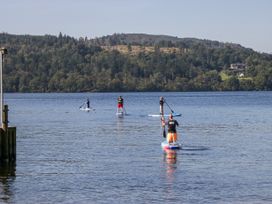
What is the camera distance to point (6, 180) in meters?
32.8

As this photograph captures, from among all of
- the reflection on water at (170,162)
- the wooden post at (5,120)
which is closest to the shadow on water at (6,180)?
the wooden post at (5,120)

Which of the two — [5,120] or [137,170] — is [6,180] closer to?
[5,120]

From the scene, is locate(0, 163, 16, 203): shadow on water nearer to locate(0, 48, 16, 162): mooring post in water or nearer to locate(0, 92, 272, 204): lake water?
locate(0, 92, 272, 204): lake water

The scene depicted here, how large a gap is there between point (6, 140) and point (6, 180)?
535 centimetres

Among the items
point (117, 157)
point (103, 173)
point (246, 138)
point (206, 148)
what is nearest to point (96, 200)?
point (103, 173)

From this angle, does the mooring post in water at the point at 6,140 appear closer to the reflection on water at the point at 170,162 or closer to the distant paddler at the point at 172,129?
the reflection on water at the point at 170,162

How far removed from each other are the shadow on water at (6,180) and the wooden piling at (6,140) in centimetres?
60

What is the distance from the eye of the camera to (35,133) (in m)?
62.8

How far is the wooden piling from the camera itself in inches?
1478

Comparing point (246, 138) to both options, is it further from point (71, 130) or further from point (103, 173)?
point (103, 173)

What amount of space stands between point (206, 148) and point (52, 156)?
10.2 metres

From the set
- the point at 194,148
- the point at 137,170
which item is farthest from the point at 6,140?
the point at 194,148

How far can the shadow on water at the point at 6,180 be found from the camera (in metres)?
28.7

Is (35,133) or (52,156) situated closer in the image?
(52,156)
